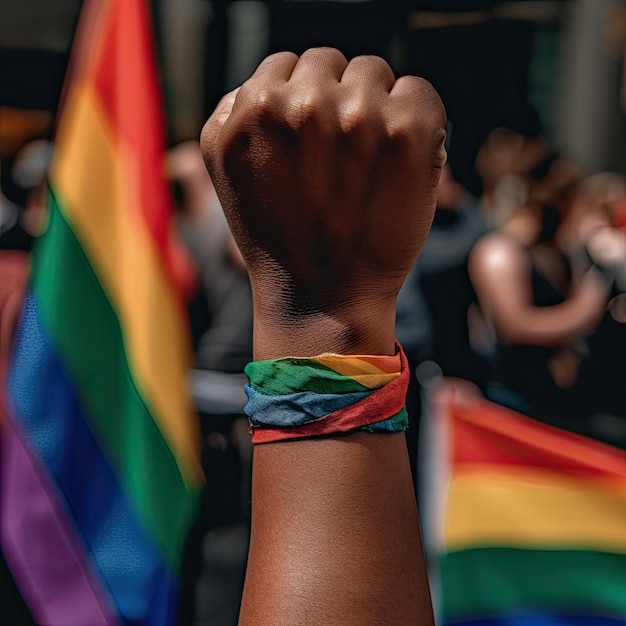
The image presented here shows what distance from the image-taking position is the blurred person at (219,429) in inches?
156

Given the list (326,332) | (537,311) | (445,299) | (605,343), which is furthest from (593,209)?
(326,332)

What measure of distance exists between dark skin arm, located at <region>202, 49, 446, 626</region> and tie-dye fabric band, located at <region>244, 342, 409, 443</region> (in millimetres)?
14

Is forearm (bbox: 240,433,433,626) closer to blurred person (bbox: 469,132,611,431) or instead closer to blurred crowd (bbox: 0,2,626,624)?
blurred crowd (bbox: 0,2,626,624)

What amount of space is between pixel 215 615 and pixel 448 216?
5.60ft

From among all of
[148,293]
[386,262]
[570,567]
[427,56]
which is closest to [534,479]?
[570,567]

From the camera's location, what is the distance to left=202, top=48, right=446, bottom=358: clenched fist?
96 cm

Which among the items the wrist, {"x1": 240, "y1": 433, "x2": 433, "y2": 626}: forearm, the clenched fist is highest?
the clenched fist

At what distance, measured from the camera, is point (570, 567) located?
2885mm

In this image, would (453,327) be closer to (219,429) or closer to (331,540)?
(219,429)

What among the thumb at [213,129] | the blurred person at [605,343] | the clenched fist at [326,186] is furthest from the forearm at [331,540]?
the blurred person at [605,343]

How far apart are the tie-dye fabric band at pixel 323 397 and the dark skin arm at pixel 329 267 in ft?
0.05

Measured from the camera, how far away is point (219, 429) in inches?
160

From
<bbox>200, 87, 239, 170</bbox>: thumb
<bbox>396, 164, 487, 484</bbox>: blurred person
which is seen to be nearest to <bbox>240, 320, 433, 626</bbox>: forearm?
<bbox>200, 87, 239, 170</bbox>: thumb

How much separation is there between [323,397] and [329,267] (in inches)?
4.7
